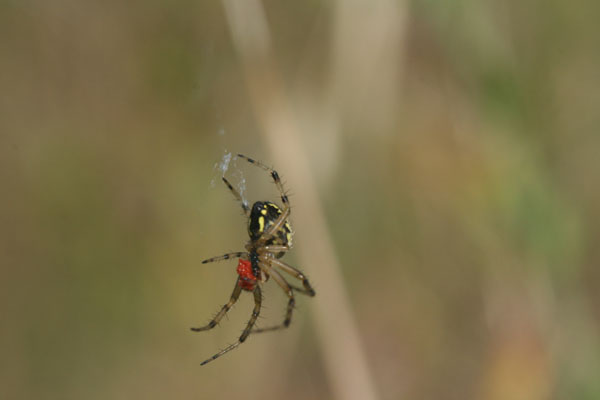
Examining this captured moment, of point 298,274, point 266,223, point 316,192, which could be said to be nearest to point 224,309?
point 298,274

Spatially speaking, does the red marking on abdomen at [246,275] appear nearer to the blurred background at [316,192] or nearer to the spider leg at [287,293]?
the spider leg at [287,293]

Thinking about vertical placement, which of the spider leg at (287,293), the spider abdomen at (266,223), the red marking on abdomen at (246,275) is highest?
the spider abdomen at (266,223)

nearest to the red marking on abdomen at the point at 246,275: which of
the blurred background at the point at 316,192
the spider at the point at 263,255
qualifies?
the spider at the point at 263,255

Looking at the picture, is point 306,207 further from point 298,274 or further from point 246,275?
point 246,275

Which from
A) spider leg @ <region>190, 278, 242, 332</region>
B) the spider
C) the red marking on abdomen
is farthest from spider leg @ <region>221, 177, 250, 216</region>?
spider leg @ <region>190, 278, 242, 332</region>

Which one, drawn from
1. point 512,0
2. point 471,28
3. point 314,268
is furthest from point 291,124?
point 512,0
